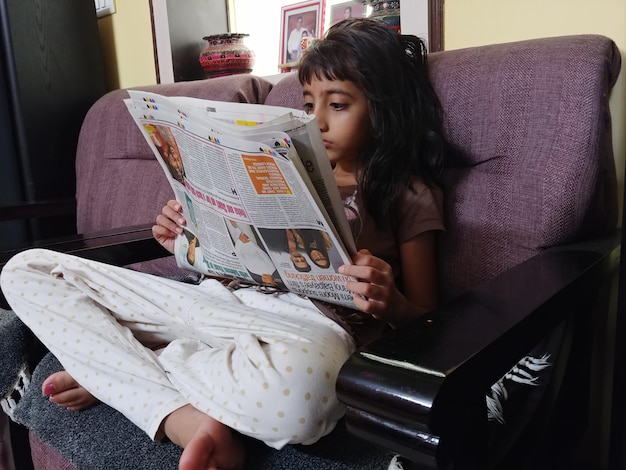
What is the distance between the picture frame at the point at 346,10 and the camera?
4.22ft

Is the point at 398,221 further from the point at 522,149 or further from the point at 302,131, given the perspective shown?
the point at 302,131

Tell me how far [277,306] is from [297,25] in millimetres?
959

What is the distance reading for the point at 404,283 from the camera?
87cm

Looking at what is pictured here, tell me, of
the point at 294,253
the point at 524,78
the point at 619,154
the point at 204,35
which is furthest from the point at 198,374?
the point at 204,35

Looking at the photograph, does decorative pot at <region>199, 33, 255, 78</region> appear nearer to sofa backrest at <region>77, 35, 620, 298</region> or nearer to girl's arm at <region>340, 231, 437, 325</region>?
sofa backrest at <region>77, 35, 620, 298</region>

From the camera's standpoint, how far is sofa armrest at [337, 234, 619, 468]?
0.40 m

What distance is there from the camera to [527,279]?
62 centimetres

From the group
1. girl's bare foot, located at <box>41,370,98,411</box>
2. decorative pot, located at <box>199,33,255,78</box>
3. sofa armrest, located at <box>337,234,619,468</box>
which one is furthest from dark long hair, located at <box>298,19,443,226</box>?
decorative pot, located at <box>199,33,255,78</box>

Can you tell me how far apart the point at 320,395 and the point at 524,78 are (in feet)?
1.75

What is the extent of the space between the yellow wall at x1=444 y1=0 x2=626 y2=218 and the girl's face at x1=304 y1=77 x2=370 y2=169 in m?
0.31

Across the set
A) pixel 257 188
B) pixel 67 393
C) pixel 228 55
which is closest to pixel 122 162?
pixel 228 55

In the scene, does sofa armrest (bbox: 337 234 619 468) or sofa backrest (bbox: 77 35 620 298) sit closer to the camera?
sofa armrest (bbox: 337 234 619 468)

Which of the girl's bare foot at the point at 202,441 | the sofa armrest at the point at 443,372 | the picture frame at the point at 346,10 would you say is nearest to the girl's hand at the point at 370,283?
the sofa armrest at the point at 443,372

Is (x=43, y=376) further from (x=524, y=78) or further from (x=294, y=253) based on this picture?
(x=524, y=78)
